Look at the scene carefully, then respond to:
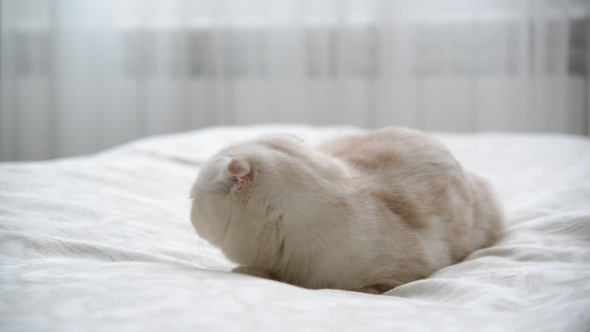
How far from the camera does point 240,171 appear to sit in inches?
36.4

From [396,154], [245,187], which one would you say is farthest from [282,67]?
[245,187]

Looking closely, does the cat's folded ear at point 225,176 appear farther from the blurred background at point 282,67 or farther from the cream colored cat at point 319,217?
the blurred background at point 282,67

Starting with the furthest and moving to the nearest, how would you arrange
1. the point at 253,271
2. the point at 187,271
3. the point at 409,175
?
the point at 409,175 < the point at 253,271 < the point at 187,271

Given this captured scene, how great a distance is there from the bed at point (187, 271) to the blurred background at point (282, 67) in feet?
4.22

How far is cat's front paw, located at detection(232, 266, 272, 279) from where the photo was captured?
978 millimetres

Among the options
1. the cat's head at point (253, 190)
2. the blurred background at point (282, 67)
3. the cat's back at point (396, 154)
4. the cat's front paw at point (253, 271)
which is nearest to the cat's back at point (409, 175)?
the cat's back at point (396, 154)

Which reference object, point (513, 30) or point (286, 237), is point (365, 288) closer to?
point (286, 237)

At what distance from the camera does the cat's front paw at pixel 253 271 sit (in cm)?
98

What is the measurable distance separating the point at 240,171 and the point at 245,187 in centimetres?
5

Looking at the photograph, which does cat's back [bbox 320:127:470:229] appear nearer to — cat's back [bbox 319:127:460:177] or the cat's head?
cat's back [bbox 319:127:460:177]

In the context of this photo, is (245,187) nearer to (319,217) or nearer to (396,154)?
(319,217)

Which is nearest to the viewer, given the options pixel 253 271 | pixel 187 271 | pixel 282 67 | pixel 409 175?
pixel 187 271

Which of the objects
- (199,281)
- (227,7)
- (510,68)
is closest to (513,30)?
(510,68)

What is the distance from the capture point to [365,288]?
97 cm
